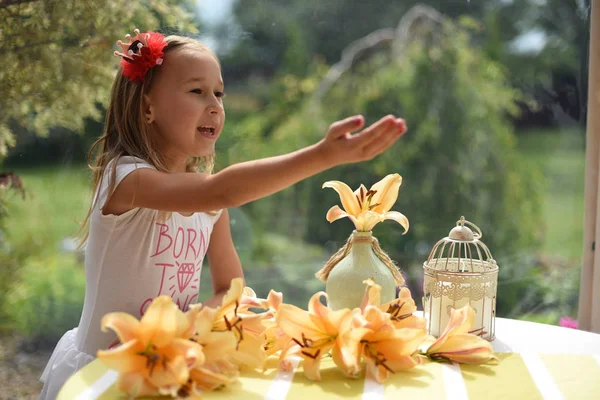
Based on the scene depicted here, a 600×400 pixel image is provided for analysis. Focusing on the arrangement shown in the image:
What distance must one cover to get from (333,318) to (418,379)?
0.56ft

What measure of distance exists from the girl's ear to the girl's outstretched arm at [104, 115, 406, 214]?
0.67ft

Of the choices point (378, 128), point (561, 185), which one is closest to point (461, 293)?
point (378, 128)

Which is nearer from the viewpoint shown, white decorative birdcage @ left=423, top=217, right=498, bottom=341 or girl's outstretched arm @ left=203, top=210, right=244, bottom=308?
white decorative birdcage @ left=423, top=217, right=498, bottom=341

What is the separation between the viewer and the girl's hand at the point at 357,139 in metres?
1.03

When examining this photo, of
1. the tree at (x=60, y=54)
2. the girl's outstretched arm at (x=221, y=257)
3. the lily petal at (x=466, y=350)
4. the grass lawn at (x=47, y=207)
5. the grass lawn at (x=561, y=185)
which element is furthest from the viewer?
the grass lawn at (x=561, y=185)

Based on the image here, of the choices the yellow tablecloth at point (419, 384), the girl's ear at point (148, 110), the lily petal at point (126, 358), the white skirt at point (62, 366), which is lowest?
the white skirt at point (62, 366)

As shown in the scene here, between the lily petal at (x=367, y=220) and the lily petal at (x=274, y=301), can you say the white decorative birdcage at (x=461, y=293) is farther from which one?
the lily petal at (x=274, y=301)

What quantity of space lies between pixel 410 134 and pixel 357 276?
1764 millimetres

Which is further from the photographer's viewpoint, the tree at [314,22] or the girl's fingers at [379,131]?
the tree at [314,22]

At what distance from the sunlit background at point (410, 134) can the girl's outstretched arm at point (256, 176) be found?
125 centimetres

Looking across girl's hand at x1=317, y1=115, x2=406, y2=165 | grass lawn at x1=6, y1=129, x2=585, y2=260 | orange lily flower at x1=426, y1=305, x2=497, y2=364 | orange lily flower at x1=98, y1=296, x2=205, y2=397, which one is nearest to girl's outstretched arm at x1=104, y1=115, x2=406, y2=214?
girl's hand at x1=317, y1=115, x2=406, y2=165

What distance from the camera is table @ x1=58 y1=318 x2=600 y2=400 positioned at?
1059 millimetres

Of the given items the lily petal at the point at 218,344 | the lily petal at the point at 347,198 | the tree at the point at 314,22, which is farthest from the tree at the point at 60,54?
the lily petal at the point at 218,344

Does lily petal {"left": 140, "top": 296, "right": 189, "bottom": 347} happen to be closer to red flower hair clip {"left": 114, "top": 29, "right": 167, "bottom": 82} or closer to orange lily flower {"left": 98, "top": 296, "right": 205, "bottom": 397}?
orange lily flower {"left": 98, "top": 296, "right": 205, "bottom": 397}
